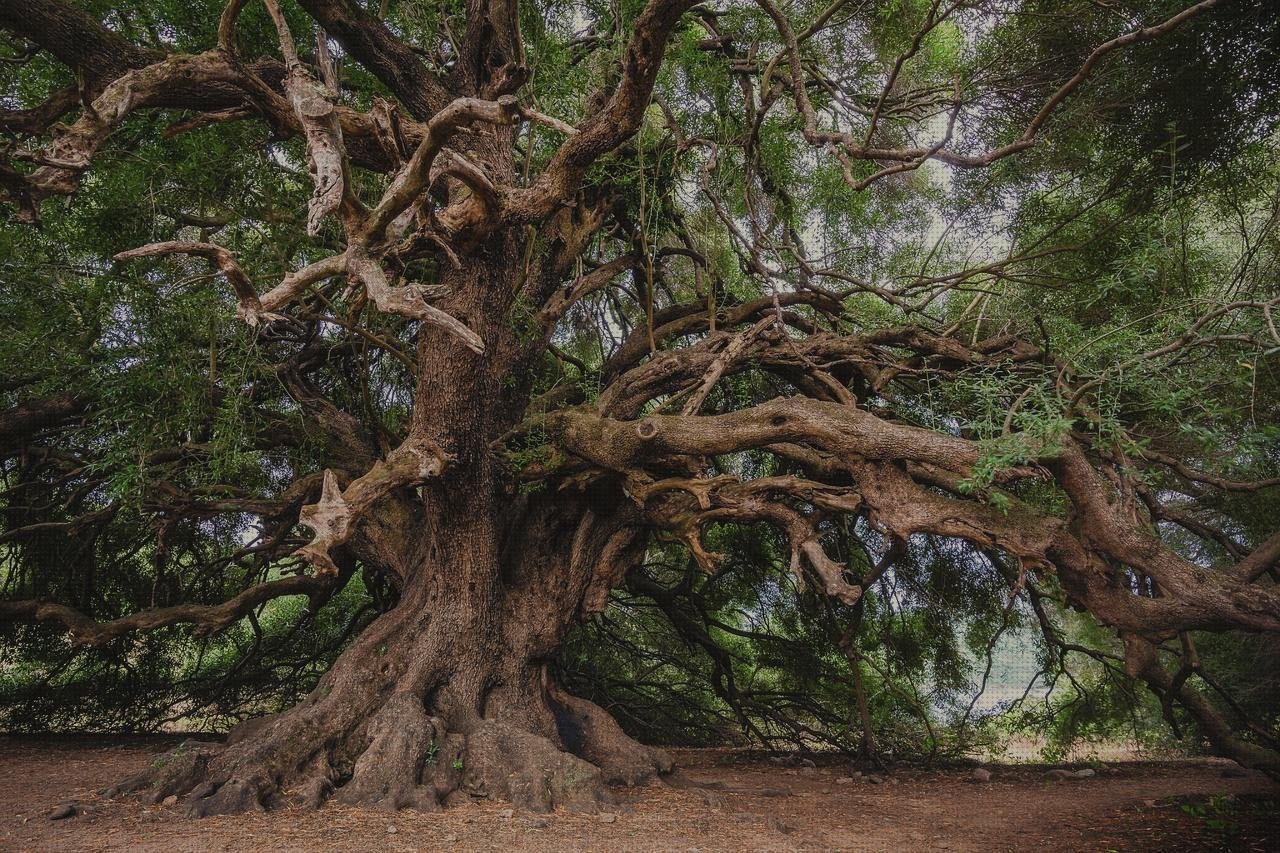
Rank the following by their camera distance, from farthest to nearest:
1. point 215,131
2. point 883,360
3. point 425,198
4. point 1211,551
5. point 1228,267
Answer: point 1211,551 → point 883,360 → point 1228,267 → point 215,131 → point 425,198

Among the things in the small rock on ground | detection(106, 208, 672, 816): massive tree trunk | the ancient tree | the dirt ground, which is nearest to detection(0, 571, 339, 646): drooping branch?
the ancient tree

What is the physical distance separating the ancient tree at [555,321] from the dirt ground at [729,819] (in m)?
0.36

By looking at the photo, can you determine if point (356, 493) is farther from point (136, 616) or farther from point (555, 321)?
point (136, 616)

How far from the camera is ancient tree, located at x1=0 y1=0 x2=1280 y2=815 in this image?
13.6 ft

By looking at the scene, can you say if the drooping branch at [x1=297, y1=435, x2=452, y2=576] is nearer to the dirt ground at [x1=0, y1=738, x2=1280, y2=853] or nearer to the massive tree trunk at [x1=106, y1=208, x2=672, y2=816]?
the massive tree trunk at [x1=106, y1=208, x2=672, y2=816]

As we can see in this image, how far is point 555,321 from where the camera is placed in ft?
21.0

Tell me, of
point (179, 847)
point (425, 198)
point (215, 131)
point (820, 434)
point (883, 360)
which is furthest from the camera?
point (883, 360)

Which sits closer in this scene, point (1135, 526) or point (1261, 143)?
point (1135, 526)

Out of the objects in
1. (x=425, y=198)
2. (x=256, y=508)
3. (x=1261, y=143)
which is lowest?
(x=256, y=508)

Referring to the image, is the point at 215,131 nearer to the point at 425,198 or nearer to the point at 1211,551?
the point at 425,198

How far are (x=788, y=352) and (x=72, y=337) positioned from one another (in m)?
5.19

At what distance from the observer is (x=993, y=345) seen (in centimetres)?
582

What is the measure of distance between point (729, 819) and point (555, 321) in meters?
3.85

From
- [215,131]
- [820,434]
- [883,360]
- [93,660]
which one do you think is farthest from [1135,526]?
[93,660]
